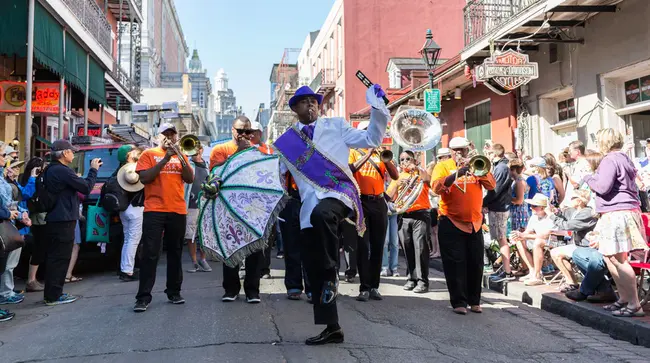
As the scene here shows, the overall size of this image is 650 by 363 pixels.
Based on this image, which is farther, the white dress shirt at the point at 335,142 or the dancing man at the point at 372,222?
the dancing man at the point at 372,222

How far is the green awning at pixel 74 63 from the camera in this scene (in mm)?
14172

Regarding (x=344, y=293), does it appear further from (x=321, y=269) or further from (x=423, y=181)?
(x=321, y=269)

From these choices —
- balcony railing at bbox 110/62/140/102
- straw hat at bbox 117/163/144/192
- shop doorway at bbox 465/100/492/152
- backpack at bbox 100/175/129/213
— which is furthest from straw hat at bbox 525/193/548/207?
balcony railing at bbox 110/62/140/102

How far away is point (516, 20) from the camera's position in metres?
11.7

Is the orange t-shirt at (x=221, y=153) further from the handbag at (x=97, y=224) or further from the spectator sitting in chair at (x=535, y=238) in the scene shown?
the spectator sitting in chair at (x=535, y=238)

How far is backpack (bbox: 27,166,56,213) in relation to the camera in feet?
21.7

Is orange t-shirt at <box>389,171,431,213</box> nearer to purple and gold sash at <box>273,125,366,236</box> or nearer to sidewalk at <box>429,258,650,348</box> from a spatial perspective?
sidewalk at <box>429,258,650,348</box>

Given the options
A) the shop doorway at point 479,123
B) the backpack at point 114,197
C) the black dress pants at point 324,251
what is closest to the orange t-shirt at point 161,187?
the black dress pants at point 324,251

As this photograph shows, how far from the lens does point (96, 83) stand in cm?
1778

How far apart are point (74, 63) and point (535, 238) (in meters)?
12.4

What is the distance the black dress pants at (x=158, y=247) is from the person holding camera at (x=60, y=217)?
45.1 inches

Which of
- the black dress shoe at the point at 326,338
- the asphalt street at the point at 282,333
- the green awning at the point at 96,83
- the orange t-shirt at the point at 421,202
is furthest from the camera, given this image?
the green awning at the point at 96,83

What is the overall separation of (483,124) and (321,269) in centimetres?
1294

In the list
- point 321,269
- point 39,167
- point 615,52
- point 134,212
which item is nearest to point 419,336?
point 321,269
